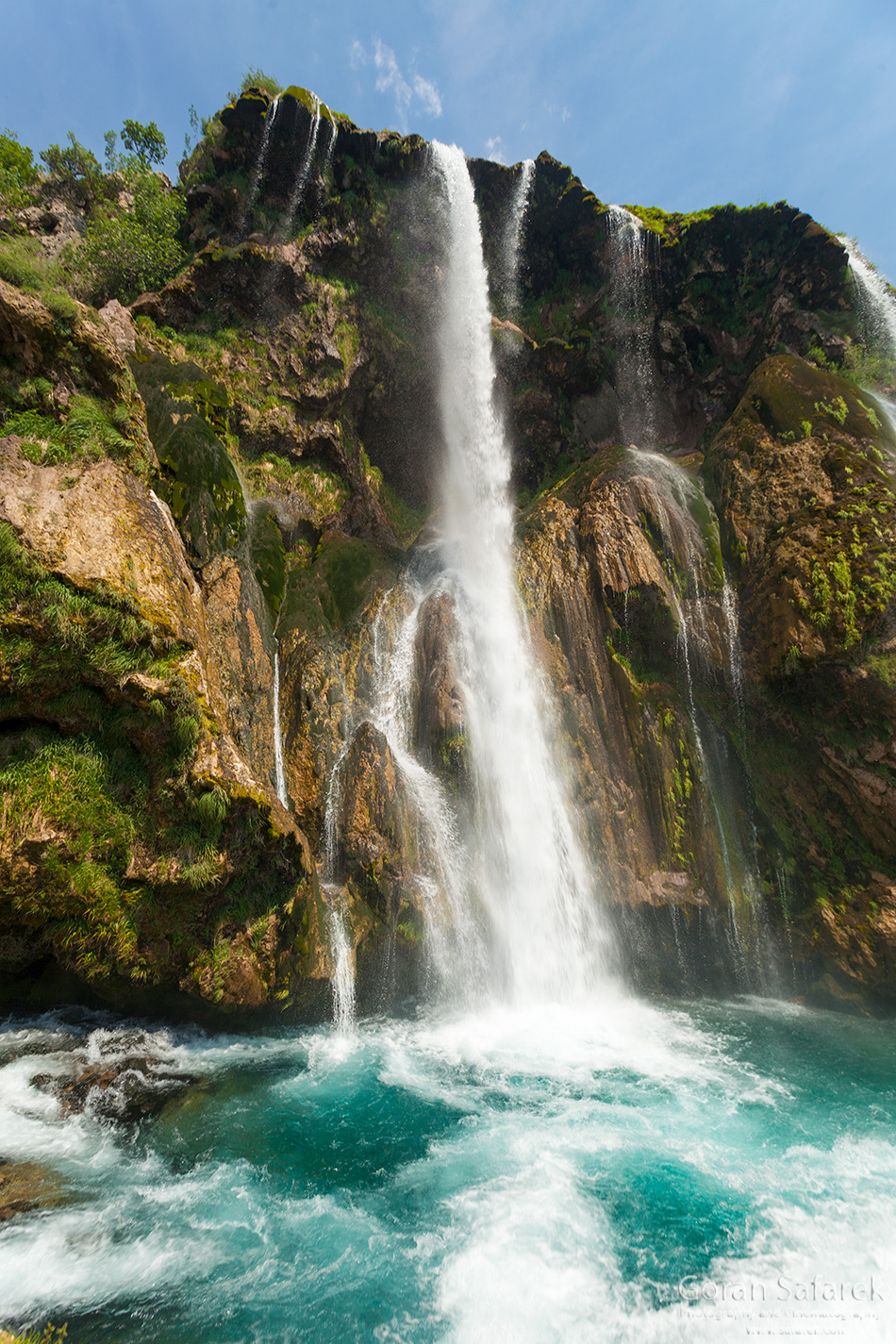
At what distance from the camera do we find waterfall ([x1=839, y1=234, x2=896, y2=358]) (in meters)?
16.1

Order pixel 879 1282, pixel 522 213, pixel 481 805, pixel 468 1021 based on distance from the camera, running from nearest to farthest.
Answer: pixel 879 1282 → pixel 468 1021 → pixel 481 805 → pixel 522 213

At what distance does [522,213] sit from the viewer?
21859 millimetres

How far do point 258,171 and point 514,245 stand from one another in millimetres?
9704

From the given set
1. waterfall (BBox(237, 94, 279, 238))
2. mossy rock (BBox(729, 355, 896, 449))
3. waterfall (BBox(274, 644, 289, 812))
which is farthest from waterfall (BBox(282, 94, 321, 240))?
waterfall (BBox(274, 644, 289, 812))

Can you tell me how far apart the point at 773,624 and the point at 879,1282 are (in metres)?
10.3

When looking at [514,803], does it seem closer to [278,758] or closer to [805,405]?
[278,758]

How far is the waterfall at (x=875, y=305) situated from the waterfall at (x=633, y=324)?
19.8 ft

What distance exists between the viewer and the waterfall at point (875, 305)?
16.1m

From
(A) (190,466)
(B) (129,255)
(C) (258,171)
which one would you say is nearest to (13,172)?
(B) (129,255)

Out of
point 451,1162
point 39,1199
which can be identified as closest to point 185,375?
point 39,1199

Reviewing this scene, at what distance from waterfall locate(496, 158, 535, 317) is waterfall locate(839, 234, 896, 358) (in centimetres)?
1127

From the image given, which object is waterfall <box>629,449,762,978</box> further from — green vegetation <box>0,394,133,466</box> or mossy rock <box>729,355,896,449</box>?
green vegetation <box>0,394,133,466</box>

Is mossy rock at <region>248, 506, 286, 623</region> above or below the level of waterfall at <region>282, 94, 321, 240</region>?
below

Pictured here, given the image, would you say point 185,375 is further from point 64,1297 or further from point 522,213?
point 522,213
